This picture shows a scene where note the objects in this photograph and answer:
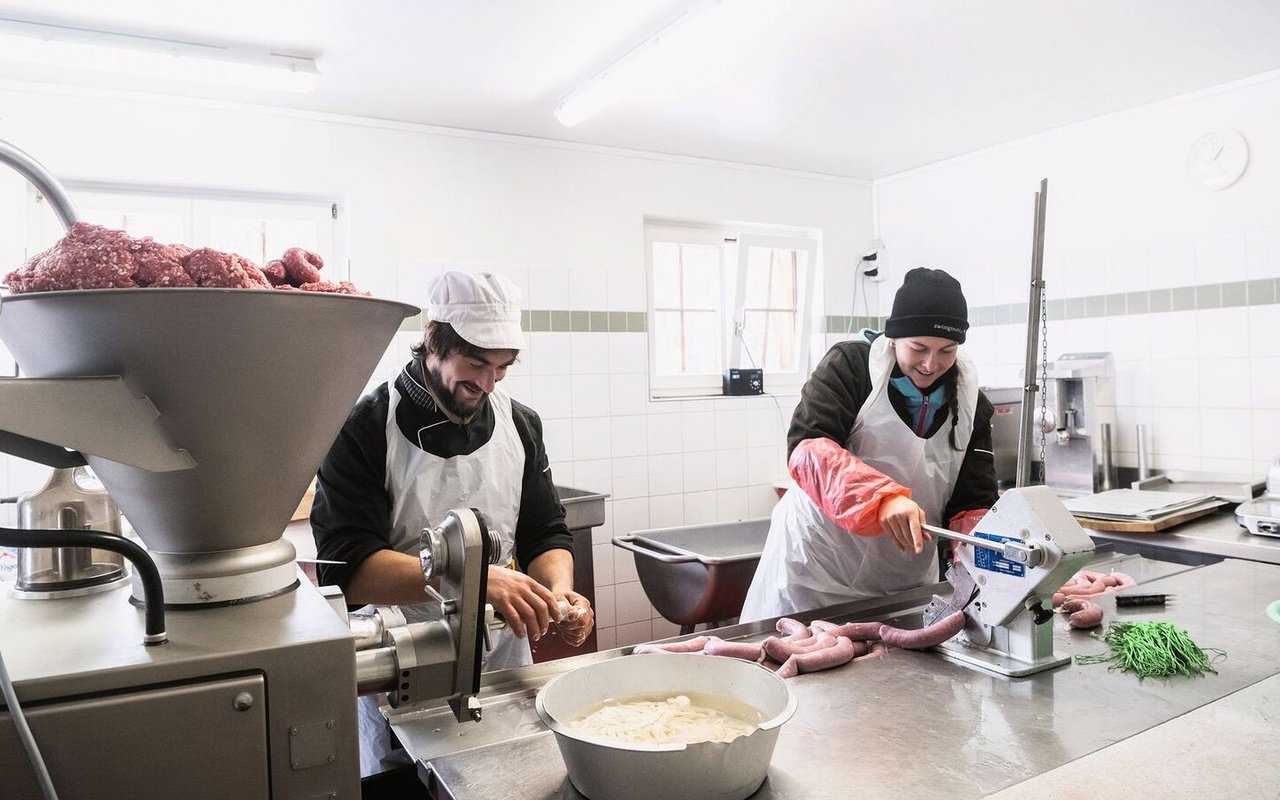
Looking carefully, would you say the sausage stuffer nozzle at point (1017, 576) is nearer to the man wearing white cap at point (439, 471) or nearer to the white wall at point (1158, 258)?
the man wearing white cap at point (439, 471)

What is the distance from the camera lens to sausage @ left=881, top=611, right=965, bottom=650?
65.9 inches

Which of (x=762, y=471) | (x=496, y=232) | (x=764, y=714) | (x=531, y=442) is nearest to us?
(x=764, y=714)

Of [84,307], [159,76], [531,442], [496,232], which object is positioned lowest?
[531,442]

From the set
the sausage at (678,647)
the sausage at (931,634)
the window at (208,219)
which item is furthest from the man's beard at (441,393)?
the window at (208,219)

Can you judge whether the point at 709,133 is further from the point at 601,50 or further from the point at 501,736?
the point at 501,736

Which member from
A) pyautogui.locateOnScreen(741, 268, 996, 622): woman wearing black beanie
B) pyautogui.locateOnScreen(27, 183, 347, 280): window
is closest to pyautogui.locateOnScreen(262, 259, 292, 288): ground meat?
pyautogui.locateOnScreen(741, 268, 996, 622): woman wearing black beanie

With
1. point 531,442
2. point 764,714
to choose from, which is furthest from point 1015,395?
point 764,714

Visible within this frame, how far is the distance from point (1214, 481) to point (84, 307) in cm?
433

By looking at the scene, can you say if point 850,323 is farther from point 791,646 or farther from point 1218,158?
point 791,646

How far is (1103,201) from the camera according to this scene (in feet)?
13.6

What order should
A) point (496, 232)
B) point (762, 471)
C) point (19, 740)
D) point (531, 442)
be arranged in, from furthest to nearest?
point (762, 471), point (496, 232), point (531, 442), point (19, 740)

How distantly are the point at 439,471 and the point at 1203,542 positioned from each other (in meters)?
2.65

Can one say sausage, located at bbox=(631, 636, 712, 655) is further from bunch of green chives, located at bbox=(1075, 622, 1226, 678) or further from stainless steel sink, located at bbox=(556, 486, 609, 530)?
stainless steel sink, located at bbox=(556, 486, 609, 530)

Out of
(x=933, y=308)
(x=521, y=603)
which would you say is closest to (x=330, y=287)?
(x=521, y=603)
